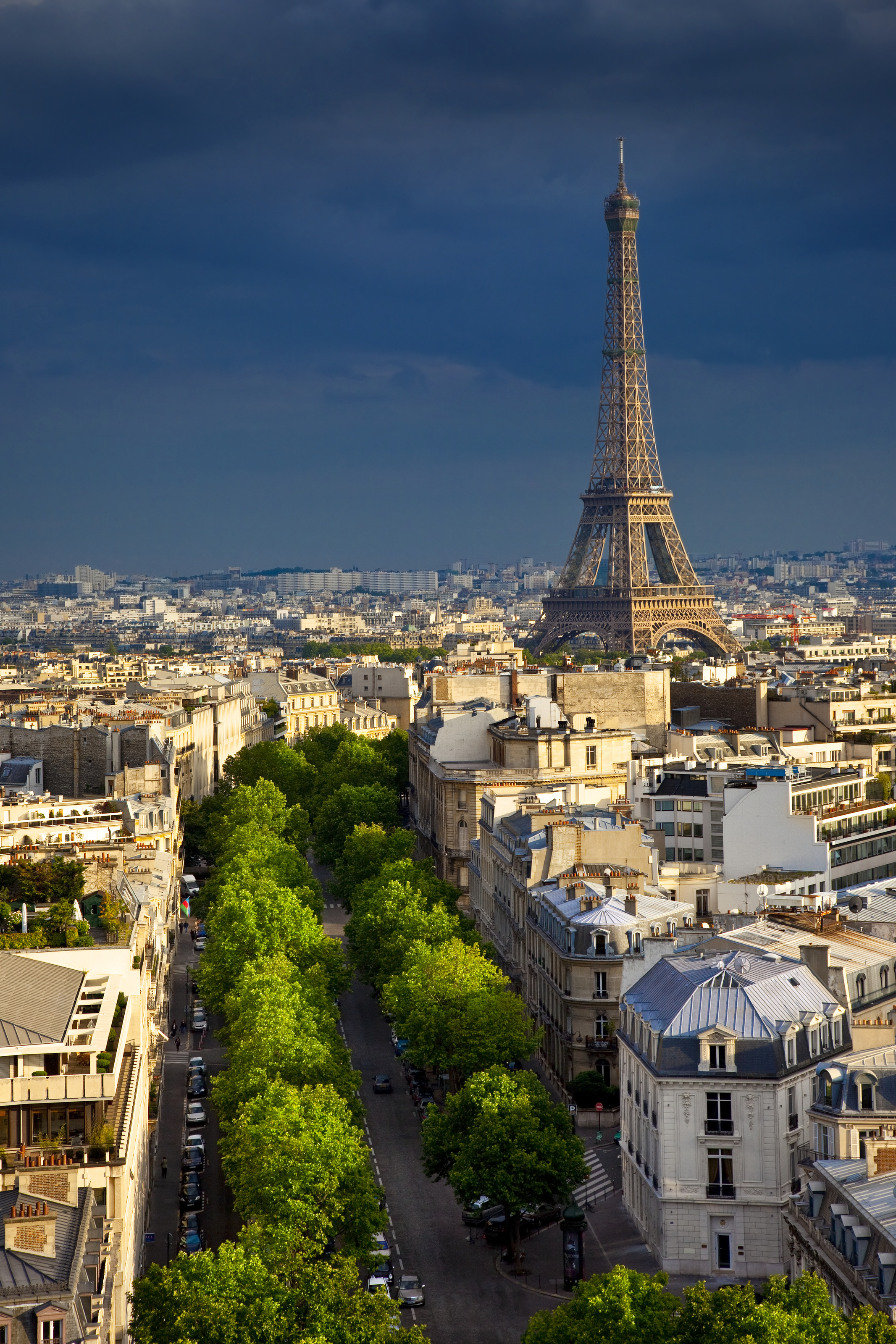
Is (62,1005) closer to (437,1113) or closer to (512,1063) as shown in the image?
(437,1113)

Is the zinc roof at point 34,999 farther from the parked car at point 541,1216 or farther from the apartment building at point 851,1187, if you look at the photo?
the apartment building at point 851,1187

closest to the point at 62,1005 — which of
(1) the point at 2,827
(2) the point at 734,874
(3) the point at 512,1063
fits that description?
(3) the point at 512,1063

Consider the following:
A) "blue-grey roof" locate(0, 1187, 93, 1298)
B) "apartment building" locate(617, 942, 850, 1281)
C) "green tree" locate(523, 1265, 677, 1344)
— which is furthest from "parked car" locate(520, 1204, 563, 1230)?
"blue-grey roof" locate(0, 1187, 93, 1298)

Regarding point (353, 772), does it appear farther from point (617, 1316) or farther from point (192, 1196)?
point (617, 1316)

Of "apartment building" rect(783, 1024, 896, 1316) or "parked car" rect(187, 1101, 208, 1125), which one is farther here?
"parked car" rect(187, 1101, 208, 1125)

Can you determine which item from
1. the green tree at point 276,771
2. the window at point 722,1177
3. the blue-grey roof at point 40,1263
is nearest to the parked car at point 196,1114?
the window at point 722,1177

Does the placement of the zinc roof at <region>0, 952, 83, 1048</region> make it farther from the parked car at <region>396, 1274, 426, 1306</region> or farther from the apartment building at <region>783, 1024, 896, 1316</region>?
the apartment building at <region>783, 1024, 896, 1316</region>
